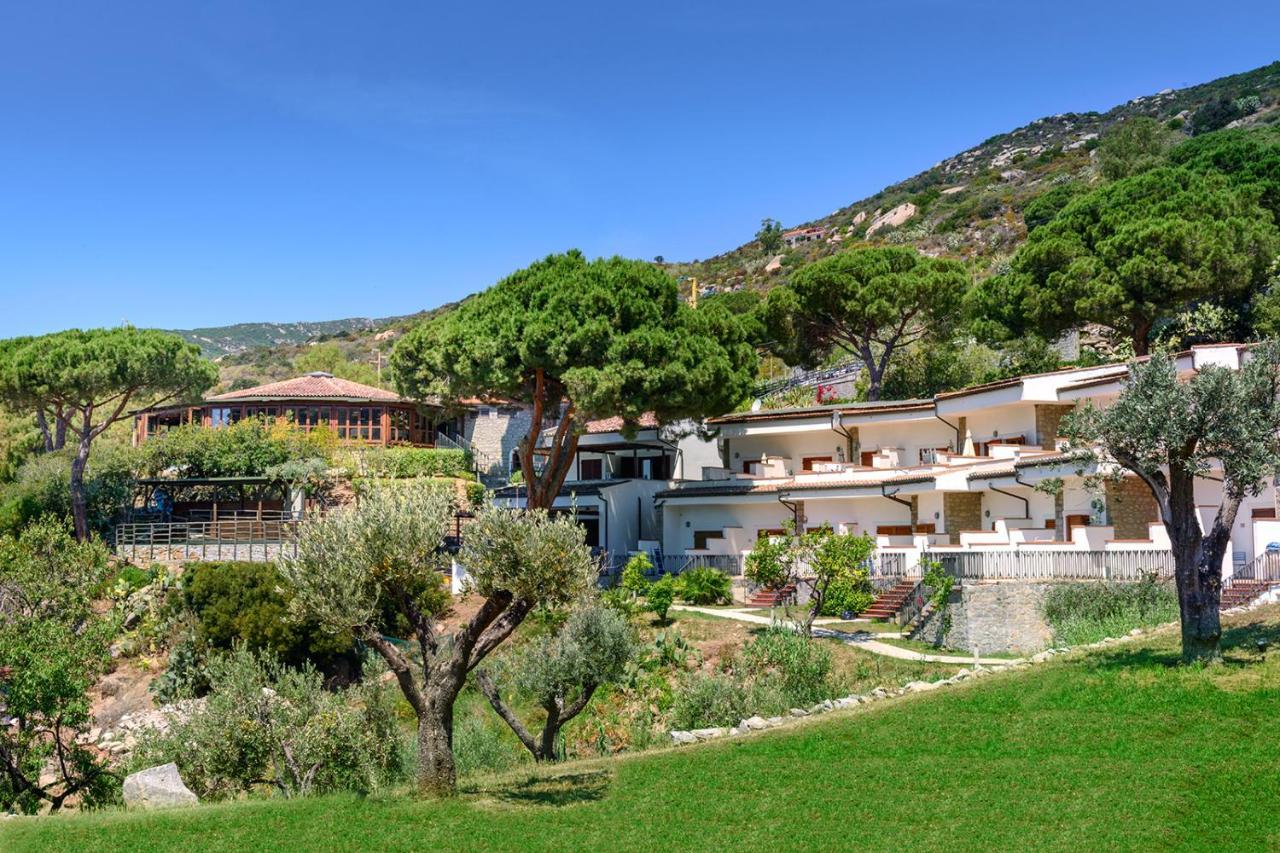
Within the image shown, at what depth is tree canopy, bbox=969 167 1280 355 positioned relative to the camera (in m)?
47.6

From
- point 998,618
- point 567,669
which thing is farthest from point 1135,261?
point 567,669

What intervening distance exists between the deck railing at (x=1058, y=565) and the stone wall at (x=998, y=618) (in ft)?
1.27

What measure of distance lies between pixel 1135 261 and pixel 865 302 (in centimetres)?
1128

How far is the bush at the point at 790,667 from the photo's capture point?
87.2 ft

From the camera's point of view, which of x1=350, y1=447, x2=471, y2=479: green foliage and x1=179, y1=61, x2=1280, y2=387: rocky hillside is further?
x1=179, y1=61, x2=1280, y2=387: rocky hillside

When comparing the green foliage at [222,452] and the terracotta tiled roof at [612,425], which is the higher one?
the terracotta tiled roof at [612,425]

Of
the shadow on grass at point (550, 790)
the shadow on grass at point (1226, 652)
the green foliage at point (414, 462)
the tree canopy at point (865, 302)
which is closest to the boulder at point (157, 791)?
the shadow on grass at point (550, 790)

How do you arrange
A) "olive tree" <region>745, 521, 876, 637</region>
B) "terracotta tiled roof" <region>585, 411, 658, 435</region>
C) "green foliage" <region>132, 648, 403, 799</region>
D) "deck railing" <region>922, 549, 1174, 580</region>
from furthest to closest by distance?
"terracotta tiled roof" <region>585, 411, 658, 435</region> → "olive tree" <region>745, 521, 876, 637</region> → "deck railing" <region>922, 549, 1174, 580</region> → "green foliage" <region>132, 648, 403, 799</region>

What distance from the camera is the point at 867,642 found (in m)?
31.6

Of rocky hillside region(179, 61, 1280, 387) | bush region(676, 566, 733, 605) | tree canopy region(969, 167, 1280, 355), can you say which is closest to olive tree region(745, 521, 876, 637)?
bush region(676, 566, 733, 605)

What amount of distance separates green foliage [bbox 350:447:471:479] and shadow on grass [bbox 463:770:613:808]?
116ft

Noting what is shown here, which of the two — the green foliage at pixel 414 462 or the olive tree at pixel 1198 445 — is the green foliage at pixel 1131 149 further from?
the olive tree at pixel 1198 445

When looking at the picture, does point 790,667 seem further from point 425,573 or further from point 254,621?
point 254,621

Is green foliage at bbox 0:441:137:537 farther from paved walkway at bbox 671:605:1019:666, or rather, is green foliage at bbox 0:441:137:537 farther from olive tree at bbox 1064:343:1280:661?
olive tree at bbox 1064:343:1280:661
